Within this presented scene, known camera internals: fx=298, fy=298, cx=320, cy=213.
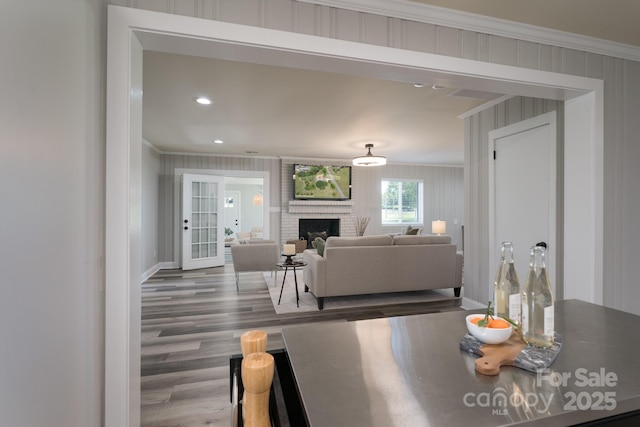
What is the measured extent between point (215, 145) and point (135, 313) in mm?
4765

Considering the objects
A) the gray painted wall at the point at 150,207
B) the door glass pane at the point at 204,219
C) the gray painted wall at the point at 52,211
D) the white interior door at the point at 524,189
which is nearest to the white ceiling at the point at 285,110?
the gray painted wall at the point at 150,207

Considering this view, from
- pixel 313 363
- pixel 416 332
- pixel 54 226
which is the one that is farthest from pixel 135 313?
pixel 416 332

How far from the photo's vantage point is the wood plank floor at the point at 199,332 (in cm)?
189

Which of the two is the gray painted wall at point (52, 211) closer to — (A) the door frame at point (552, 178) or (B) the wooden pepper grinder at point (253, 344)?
(B) the wooden pepper grinder at point (253, 344)

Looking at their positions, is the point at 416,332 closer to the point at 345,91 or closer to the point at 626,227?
the point at 626,227

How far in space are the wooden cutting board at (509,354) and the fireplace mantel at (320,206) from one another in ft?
20.1

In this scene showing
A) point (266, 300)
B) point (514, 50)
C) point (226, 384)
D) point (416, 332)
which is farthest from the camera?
point (266, 300)

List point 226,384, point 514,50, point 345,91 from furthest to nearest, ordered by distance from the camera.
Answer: point 345,91, point 226,384, point 514,50

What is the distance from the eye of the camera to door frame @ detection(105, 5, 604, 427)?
49.9 inches

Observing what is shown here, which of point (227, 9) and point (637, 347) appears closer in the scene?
point (637, 347)

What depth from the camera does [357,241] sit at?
3941 millimetres

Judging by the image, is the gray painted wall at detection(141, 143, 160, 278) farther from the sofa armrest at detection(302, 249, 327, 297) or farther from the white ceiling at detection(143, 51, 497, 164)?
the sofa armrest at detection(302, 249, 327, 297)

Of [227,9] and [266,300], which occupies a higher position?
[227,9]

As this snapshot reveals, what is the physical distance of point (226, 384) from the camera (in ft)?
7.02
